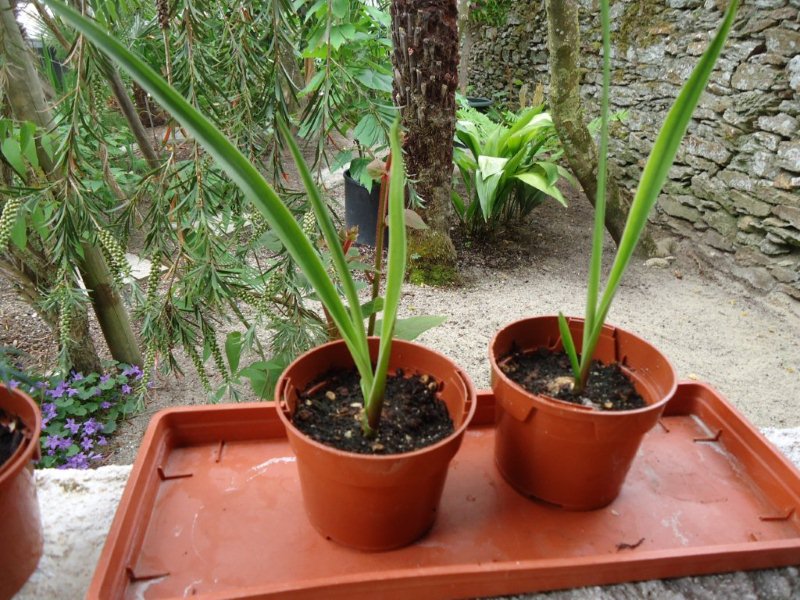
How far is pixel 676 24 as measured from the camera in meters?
2.99

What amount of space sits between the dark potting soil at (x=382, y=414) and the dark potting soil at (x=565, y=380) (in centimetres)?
12

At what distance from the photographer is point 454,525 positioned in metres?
0.63

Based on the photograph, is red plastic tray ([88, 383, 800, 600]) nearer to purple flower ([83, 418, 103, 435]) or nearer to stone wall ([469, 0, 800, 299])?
purple flower ([83, 418, 103, 435])

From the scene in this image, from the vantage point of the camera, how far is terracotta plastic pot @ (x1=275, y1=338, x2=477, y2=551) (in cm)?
52

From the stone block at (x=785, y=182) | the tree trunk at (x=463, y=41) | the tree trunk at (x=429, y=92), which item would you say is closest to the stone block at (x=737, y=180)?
the stone block at (x=785, y=182)

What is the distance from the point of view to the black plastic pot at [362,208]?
289 centimetres

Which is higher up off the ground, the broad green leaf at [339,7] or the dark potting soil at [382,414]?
the broad green leaf at [339,7]

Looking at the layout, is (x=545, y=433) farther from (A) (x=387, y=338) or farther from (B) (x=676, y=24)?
(B) (x=676, y=24)

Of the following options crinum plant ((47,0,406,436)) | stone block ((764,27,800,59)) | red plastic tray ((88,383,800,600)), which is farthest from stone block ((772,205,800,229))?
crinum plant ((47,0,406,436))

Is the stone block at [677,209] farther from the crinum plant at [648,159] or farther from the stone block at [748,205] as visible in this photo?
the crinum plant at [648,159]

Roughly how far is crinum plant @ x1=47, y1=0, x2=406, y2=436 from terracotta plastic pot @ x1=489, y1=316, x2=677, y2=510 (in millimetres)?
169

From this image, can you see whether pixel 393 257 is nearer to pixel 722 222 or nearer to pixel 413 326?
pixel 413 326

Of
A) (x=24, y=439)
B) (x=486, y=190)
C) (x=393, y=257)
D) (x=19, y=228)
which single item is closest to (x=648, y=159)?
(x=393, y=257)

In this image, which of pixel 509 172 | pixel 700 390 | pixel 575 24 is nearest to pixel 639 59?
pixel 575 24
